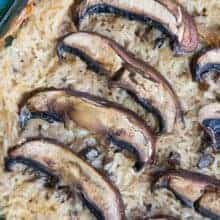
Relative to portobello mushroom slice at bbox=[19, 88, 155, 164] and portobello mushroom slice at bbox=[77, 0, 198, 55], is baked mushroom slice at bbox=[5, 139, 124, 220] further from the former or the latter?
portobello mushroom slice at bbox=[77, 0, 198, 55]

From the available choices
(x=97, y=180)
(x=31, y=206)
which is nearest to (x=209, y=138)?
(x=97, y=180)

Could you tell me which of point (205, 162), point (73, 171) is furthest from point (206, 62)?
point (73, 171)

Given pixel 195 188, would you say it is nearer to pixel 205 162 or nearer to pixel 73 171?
pixel 205 162

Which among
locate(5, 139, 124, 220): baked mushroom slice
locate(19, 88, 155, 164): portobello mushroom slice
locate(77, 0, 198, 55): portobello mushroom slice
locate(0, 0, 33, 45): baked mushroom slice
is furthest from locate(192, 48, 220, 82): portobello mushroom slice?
locate(0, 0, 33, 45): baked mushroom slice

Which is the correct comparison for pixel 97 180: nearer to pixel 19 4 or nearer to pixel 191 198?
pixel 191 198

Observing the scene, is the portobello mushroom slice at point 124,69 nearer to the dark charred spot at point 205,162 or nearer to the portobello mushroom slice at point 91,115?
the portobello mushroom slice at point 91,115
